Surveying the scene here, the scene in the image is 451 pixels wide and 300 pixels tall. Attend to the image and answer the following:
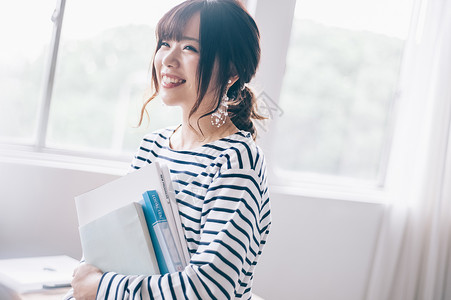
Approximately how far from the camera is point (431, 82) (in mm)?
2479

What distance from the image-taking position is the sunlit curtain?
244cm

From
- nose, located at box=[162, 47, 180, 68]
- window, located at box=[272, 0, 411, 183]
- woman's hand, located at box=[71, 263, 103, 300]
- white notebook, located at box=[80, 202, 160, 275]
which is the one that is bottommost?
woman's hand, located at box=[71, 263, 103, 300]

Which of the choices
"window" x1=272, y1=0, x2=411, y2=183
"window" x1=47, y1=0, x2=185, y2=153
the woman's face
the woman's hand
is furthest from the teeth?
"window" x1=272, y1=0, x2=411, y2=183

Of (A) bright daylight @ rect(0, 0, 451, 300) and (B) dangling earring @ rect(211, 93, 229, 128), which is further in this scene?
(B) dangling earring @ rect(211, 93, 229, 128)

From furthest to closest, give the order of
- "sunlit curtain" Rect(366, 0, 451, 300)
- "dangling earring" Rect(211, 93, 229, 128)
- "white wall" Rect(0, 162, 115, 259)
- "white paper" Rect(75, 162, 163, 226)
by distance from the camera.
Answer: "sunlit curtain" Rect(366, 0, 451, 300)
"white wall" Rect(0, 162, 115, 259)
"dangling earring" Rect(211, 93, 229, 128)
"white paper" Rect(75, 162, 163, 226)

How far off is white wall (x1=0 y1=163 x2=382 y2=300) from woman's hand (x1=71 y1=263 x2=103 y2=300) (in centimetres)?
77

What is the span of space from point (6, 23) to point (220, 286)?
4.88 feet

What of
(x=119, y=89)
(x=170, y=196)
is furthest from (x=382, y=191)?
(x=170, y=196)

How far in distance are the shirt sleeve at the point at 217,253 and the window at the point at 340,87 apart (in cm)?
150

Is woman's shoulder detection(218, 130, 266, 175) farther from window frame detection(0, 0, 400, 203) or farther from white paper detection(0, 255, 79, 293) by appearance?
white paper detection(0, 255, 79, 293)

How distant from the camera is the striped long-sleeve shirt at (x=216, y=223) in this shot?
90 centimetres

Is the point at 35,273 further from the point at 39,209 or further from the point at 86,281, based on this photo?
the point at 86,281

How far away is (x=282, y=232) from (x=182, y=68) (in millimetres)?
1361

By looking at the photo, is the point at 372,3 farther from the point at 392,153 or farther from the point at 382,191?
the point at 382,191
